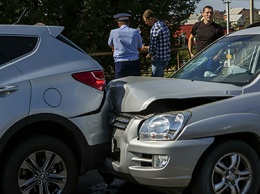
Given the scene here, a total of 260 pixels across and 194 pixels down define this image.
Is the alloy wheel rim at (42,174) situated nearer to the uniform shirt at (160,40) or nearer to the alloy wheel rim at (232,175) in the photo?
the alloy wheel rim at (232,175)

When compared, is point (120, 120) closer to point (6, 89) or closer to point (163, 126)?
point (163, 126)

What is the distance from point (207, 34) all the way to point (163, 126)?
17.1 ft

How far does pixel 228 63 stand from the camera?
5426mm

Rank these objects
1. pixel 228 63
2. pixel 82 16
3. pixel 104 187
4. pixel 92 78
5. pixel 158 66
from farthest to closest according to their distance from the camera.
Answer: pixel 82 16, pixel 158 66, pixel 104 187, pixel 228 63, pixel 92 78

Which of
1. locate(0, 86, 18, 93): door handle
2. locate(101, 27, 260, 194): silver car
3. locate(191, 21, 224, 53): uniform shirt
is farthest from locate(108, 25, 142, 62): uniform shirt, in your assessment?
locate(0, 86, 18, 93): door handle

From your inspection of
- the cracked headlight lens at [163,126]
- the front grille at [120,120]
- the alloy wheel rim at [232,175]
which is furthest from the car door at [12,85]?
the alloy wheel rim at [232,175]

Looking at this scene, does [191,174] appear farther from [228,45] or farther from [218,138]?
[228,45]

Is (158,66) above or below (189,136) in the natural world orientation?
above

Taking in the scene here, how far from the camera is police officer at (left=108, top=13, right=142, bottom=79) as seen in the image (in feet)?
27.2

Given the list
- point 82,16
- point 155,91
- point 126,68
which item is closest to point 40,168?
point 155,91

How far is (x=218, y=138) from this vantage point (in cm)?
446

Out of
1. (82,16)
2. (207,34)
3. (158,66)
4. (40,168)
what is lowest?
(40,168)

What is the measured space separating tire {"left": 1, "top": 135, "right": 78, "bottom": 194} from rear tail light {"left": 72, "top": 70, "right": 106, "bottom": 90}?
63cm

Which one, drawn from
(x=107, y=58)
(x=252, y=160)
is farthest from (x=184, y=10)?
(x=252, y=160)
